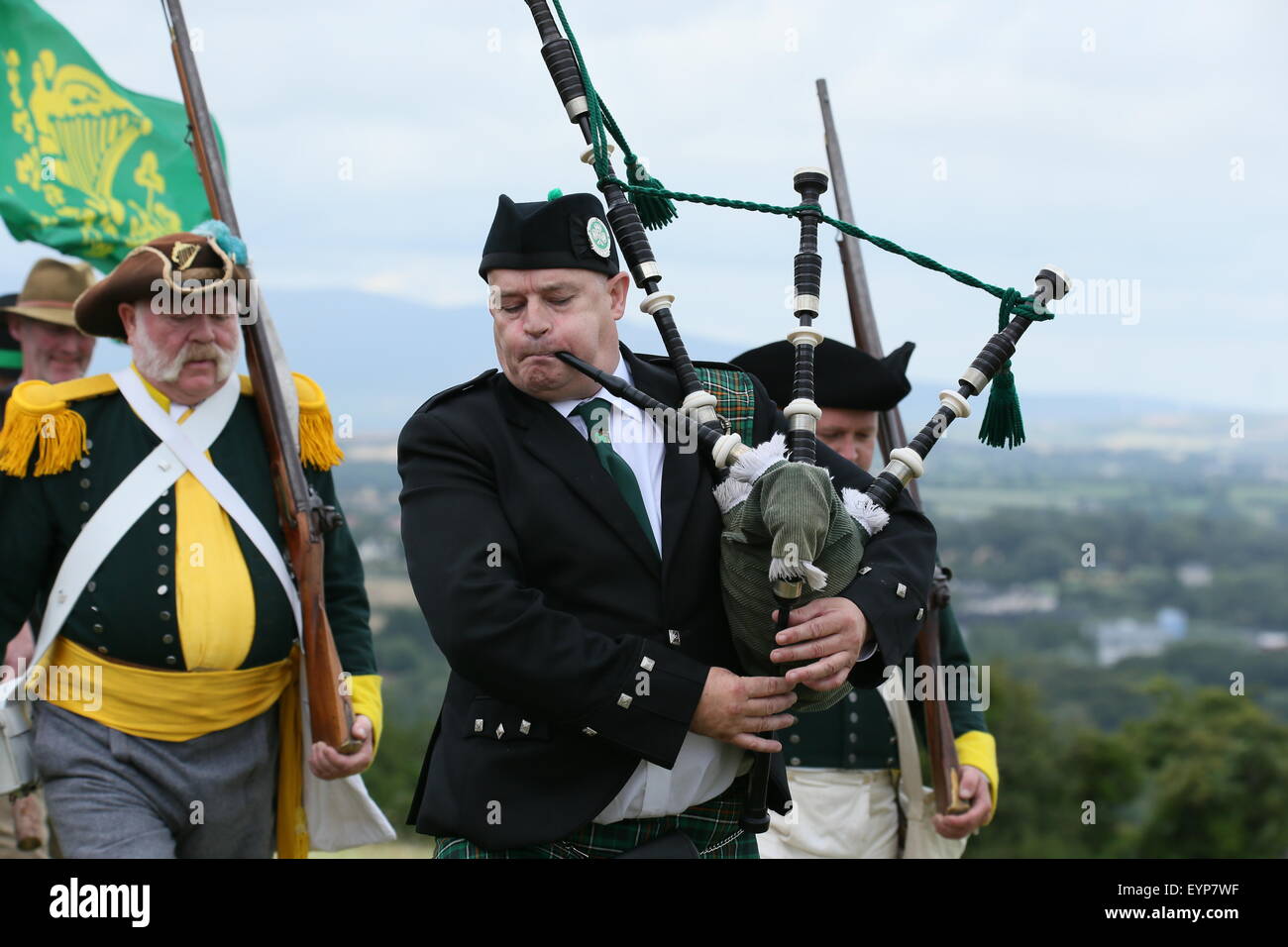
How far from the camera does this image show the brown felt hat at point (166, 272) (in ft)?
14.9

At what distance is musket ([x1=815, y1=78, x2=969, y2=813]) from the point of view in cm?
478

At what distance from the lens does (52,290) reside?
681 centimetres

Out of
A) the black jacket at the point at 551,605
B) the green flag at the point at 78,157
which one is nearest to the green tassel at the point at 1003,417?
the black jacket at the point at 551,605

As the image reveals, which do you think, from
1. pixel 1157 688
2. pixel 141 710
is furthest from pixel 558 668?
pixel 1157 688

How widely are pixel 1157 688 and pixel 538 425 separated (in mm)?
10286

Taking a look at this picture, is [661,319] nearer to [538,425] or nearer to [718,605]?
[538,425]

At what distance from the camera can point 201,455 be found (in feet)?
15.1

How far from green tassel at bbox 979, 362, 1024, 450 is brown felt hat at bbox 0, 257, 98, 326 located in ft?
14.6

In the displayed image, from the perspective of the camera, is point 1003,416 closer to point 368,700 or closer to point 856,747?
point 856,747

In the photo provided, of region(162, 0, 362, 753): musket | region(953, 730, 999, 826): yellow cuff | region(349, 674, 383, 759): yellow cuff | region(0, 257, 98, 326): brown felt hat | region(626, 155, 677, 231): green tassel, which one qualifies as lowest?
region(953, 730, 999, 826): yellow cuff

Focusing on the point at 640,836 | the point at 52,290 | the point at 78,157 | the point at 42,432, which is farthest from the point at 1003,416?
the point at 52,290

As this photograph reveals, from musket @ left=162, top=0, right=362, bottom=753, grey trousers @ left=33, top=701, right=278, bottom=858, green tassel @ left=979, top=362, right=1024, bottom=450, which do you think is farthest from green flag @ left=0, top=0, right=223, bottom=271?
green tassel @ left=979, top=362, right=1024, bottom=450

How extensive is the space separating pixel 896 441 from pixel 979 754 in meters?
1.02

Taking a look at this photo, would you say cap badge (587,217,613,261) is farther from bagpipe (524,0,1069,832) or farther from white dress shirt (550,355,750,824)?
white dress shirt (550,355,750,824)
